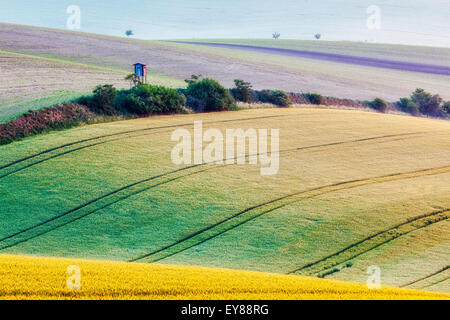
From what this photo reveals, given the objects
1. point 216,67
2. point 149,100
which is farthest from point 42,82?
point 216,67

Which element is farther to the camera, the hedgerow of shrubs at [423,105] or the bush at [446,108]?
the bush at [446,108]

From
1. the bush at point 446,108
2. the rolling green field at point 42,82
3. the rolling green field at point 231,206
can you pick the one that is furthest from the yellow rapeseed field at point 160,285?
the bush at point 446,108

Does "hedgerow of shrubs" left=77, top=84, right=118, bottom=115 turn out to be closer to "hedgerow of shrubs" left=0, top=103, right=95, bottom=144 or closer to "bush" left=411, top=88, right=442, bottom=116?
"hedgerow of shrubs" left=0, top=103, right=95, bottom=144

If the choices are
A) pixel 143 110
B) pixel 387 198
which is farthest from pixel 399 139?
pixel 143 110

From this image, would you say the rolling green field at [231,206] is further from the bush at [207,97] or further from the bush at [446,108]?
the bush at [446,108]

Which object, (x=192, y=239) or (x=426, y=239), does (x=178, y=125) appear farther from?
(x=426, y=239)
